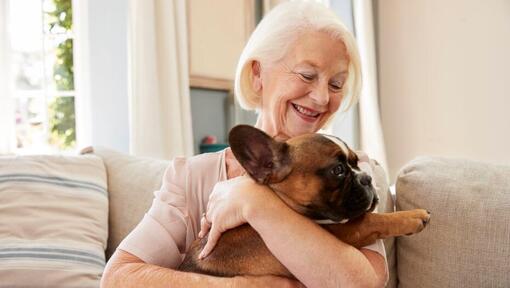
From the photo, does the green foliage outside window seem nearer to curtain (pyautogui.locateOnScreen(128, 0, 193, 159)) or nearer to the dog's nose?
curtain (pyautogui.locateOnScreen(128, 0, 193, 159))

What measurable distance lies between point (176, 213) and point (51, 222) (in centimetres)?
81

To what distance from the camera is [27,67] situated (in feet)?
10.7

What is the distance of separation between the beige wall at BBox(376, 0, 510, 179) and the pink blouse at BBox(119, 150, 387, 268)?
331 cm

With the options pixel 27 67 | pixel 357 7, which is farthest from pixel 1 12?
pixel 357 7

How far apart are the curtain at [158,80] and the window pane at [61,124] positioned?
18.8 inches

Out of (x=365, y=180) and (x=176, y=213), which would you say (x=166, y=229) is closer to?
(x=176, y=213)

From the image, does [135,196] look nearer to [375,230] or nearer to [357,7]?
[375,230]

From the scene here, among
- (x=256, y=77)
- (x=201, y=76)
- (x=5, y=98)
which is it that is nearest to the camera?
(x=256, y=77)

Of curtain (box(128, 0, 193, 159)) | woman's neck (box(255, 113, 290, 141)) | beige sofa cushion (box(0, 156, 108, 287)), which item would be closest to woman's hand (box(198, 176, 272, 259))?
woman's neck (box(255, 113, 290, 141))

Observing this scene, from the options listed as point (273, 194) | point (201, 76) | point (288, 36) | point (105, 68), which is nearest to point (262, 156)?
point (273, 194)

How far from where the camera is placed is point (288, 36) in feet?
4.95

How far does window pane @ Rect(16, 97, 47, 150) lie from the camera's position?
3.25m

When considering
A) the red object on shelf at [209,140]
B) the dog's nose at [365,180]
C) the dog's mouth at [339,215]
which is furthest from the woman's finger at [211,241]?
the red object on shelf at [209,140]

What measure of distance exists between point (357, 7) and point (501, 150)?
63.7 inches
